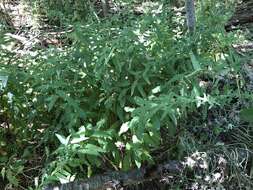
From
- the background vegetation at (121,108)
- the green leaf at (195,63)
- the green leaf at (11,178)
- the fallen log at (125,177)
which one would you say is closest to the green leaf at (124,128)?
the background vegetation at (121,108)

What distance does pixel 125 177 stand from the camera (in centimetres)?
190

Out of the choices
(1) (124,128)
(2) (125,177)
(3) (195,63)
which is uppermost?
(3) (195,63)

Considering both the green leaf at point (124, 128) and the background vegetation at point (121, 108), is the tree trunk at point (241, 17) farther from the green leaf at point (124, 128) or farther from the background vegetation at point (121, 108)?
the green leaf at point (124, 128)

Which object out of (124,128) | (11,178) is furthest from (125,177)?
(11,178)

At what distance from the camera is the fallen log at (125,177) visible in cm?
183

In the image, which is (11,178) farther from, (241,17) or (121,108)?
(241,17)

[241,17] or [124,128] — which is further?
[241,17]

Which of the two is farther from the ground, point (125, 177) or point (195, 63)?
point (195, 63)

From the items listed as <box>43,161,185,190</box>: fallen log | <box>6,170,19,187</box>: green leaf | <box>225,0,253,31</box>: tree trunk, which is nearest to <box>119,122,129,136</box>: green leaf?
<box>43,161,185,190</box>: fallen log

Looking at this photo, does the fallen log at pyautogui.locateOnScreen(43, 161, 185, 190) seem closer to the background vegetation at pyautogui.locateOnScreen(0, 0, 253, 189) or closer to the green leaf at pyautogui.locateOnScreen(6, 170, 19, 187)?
the background vegetation at pyautogui.locateOnScreen(0, 0, 253, 189)

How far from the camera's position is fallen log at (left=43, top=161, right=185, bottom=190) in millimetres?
1834

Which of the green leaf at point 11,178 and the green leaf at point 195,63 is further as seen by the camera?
A: the green leaf at point 11,178

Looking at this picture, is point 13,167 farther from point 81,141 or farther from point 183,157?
point 183,157

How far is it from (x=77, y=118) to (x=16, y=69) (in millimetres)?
365
